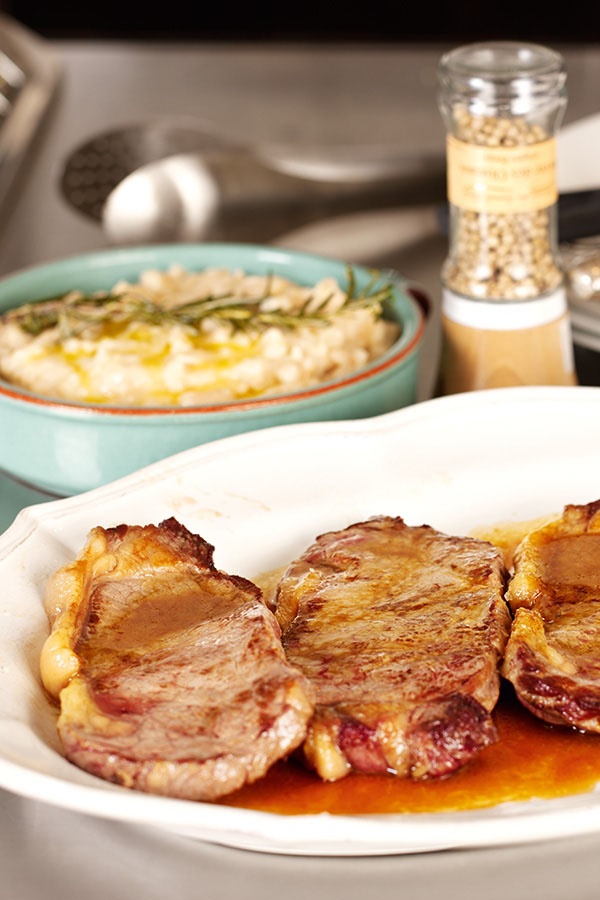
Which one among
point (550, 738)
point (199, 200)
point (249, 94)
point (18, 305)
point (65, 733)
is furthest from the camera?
point (249, 94)

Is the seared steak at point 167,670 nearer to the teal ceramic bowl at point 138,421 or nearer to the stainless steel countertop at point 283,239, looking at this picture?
the stainless steel countertop at point 283,239

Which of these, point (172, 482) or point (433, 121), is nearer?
point (172, 482)

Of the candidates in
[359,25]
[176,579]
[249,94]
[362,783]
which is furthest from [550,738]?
[359,25]

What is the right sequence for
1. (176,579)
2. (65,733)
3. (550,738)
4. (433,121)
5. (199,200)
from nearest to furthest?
(65,733) < (550,738) < (176,579) < (199,200) < (433,121)

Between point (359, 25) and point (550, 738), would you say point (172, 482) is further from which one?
point (359, 25)

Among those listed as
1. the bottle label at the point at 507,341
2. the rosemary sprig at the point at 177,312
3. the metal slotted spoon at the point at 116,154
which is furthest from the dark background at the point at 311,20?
the bottle label at the point at 507,341

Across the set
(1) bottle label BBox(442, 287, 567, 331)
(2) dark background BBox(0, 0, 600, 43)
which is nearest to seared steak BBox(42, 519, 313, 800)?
(1) bottle label BBox(442, 287, 567, 331)

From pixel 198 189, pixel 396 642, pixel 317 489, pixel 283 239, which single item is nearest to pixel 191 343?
pixel 317 489
